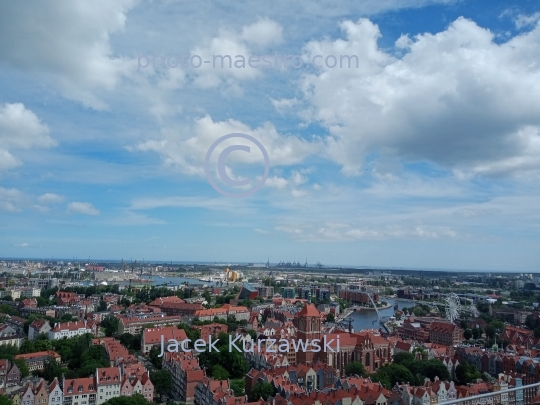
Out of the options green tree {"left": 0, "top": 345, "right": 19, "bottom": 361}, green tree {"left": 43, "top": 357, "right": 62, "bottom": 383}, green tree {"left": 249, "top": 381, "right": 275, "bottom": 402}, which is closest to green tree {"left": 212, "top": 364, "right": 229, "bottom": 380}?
green tree {"left": 249, "top": 381, "right": 275, "bottom": 402}

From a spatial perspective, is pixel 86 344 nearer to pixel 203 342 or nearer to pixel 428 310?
pixel 203 342

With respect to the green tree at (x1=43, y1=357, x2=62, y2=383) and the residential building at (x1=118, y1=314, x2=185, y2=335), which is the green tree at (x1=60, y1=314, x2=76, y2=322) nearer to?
the residential building at (x1=118, y1=314, x2=185, y2=335)

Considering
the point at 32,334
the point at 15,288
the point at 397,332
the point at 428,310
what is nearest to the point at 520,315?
the point at 428,310

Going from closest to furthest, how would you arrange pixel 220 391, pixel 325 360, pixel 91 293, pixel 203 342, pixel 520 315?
pixel 220 391 → pixel 325 360 → pixel 203 342 → pixel 520 315 → pixel 91 293

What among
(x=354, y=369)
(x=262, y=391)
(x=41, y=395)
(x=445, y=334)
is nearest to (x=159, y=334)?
(x=41, y=395)

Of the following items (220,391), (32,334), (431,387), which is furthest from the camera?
(32,334)
